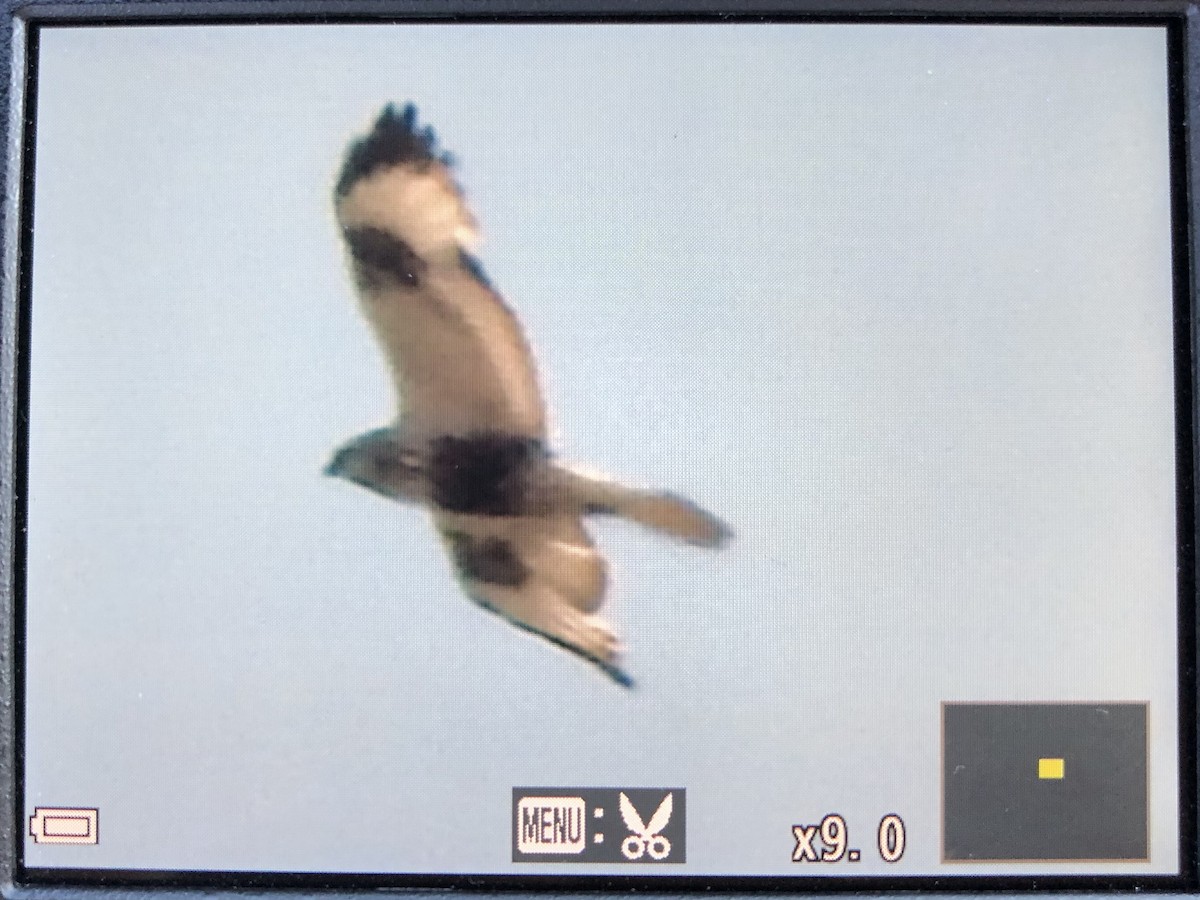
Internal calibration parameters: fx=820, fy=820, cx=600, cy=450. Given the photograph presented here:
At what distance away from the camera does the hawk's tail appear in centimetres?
84

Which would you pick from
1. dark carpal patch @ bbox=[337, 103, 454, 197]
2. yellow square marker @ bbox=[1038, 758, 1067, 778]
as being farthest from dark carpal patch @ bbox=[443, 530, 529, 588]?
yellow square marker @ bbox=[1038, 758, 1067, 778]

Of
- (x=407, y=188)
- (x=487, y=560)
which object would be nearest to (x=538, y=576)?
(x=487, y=560)

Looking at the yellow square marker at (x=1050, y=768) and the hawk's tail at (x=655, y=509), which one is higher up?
the hawk's tail at (x=655, y=509)

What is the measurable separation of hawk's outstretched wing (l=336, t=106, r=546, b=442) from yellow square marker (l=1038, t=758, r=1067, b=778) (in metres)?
0.61

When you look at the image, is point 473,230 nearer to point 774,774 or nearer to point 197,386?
point 197,386

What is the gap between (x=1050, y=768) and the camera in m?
0.84

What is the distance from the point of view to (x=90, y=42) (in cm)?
86

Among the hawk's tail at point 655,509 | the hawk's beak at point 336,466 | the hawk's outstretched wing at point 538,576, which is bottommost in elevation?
the hawk's outstretched wing at point 538,576

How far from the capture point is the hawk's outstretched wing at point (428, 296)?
84 cm

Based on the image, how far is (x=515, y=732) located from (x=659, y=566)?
0.22 metres
